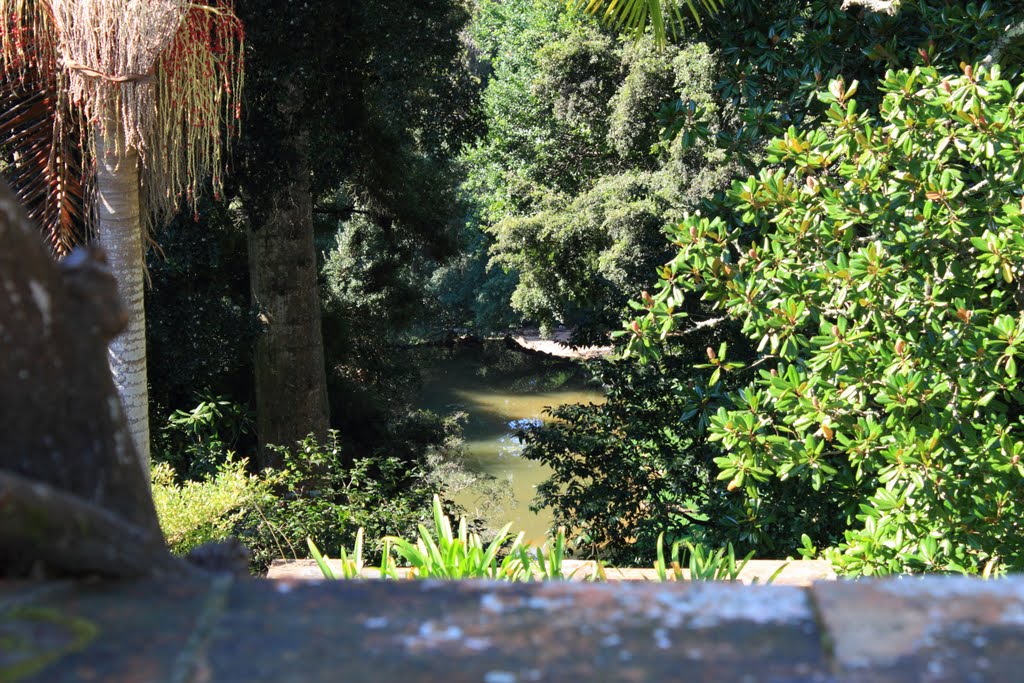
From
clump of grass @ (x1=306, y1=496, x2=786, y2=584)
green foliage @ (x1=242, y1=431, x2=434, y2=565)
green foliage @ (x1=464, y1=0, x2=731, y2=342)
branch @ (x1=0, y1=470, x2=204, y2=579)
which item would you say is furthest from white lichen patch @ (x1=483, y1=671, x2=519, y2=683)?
green foliage @ (x1=464, y1=0, x2=731, y2=342)

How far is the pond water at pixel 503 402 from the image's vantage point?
59.7ft

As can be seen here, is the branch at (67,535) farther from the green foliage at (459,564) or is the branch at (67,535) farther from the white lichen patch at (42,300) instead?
the green foliage at (459,564)

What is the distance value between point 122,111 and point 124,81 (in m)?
0.19

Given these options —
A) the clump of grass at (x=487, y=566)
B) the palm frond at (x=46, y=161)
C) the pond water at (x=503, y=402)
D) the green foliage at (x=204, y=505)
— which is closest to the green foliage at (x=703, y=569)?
the clump of grass at (x=487, y=566)

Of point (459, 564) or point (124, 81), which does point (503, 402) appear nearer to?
point (124, 81)

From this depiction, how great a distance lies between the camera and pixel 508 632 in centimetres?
123

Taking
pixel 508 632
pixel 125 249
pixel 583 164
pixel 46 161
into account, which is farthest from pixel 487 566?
pixel 583 164

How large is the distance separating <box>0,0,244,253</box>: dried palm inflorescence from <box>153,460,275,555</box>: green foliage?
5.51 ft

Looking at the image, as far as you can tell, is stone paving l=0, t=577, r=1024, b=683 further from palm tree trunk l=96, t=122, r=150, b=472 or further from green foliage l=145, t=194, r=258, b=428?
green foliage l=145, t=194, r=258, b=428

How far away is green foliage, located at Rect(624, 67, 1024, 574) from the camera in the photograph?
4477mm

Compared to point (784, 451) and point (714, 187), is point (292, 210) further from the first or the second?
point (714, 187)

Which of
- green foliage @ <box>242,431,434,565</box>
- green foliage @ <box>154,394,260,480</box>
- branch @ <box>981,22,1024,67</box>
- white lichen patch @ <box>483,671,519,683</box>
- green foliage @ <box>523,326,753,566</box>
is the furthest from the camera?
green foliage @ <box>154,394,260,480</box>

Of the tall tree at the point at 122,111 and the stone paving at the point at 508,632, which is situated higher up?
the tall tree at the point at 122,111

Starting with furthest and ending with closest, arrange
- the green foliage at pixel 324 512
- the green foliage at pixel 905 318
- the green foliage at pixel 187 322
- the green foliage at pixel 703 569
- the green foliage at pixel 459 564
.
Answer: the green foliage at pixel 187 322 → the green foliage at pixel 324 512 → the green foliage at pixel 905 318 → the green foliage at pixel 459 564 → the green foliage at pixel 703 569
